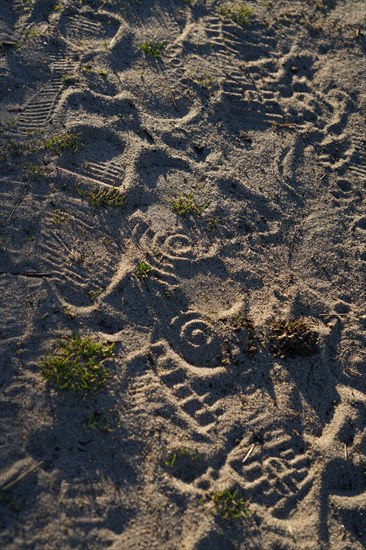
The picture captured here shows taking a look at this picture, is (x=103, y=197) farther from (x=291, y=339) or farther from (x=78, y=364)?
(x=291, y=339)

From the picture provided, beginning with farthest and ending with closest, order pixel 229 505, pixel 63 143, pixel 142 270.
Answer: pixel 63 143 < pixel 142 270 < pixel 229 505

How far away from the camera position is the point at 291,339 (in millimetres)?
3412

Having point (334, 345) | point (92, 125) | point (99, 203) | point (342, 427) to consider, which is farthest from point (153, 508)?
point (92, 125)

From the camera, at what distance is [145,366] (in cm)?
322

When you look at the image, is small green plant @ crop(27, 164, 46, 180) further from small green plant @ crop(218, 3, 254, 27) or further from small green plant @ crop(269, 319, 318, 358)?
small green plant @ crop(218, 3, 254, 27)

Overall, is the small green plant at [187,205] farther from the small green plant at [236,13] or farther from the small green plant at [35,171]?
the small green plant at [236,13]

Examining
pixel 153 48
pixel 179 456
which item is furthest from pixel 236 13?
pixel 179 456

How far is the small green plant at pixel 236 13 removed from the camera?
4.82 meters

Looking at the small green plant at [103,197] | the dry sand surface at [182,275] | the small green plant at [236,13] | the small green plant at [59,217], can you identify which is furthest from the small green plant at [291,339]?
the small green plant at [236,13]

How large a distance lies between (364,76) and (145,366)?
337 centimetres

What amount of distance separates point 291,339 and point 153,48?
8.97 ft

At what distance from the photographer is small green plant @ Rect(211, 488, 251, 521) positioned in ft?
9.39

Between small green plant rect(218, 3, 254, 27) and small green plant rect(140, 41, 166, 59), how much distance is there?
73 centimetres

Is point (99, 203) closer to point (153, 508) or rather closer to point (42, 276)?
point (42, 276)
